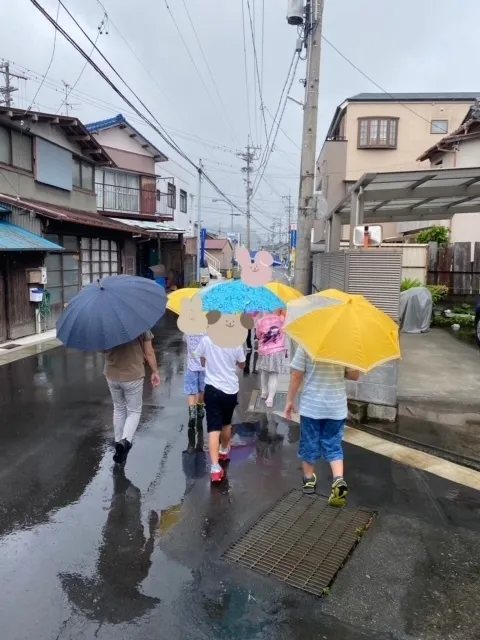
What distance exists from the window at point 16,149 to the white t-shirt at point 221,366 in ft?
40.0

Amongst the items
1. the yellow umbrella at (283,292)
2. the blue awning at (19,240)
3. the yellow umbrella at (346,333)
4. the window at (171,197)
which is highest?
the window at (171,197)

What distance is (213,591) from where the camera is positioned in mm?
3113

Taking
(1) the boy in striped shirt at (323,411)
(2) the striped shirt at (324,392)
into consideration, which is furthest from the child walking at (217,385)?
(2) the striped shirt at (324,392)

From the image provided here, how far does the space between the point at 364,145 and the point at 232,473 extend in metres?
26.0

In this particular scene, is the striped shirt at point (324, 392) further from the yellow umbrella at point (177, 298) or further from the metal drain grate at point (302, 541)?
the yellow umbrella at point (177, 298)

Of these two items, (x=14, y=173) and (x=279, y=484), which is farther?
(x=14, y=173)

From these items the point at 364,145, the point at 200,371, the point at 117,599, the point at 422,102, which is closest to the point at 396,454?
the point at 200,371

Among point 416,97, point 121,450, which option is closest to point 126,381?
point 121,450

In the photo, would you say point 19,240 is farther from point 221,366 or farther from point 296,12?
point 221,366

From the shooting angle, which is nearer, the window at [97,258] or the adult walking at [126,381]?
the adult walking at [126,381]

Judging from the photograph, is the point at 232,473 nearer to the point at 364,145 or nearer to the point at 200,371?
the point at 200,371

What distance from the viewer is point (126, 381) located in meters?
4.86

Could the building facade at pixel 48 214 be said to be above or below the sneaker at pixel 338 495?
above

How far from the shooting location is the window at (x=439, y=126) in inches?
1110
